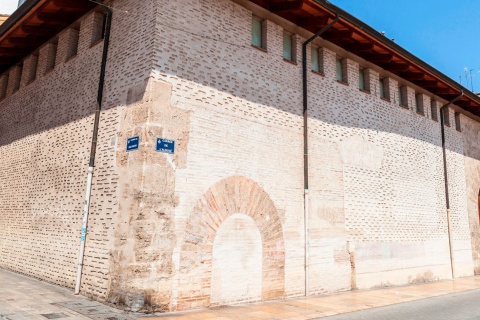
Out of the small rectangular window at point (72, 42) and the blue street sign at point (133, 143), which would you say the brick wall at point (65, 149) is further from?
the blue street sign at point (133, 143)

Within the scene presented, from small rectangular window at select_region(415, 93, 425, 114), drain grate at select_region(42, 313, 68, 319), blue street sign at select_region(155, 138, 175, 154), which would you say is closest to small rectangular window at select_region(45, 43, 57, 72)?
blue street sign at select_region(155, 138, 175, 154)

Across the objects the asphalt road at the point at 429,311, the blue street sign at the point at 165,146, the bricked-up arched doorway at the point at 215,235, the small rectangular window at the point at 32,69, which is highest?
the small rectangular window at the point at 32,69

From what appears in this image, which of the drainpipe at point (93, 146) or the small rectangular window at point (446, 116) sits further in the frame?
the small rectangular window at point (446, 116)

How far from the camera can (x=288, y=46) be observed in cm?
1007

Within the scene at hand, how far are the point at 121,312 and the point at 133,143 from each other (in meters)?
2.97

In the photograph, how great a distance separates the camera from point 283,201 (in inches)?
346

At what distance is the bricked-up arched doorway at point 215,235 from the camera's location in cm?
690

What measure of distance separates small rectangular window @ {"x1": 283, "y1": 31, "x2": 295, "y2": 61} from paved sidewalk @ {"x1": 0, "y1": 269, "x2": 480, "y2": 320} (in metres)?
6.07

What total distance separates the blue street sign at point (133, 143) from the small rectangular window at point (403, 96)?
32.6 ft

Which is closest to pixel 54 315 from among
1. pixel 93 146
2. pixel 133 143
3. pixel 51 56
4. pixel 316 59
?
pixel 133 143

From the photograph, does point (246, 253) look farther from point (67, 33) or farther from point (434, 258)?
point (434, 258)

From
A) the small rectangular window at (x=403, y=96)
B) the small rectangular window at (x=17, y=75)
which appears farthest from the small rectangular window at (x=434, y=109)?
the small rectangular window at (x=17, y=75)

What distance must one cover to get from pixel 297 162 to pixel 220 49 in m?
3.26

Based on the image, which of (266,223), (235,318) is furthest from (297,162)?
(235,318)
